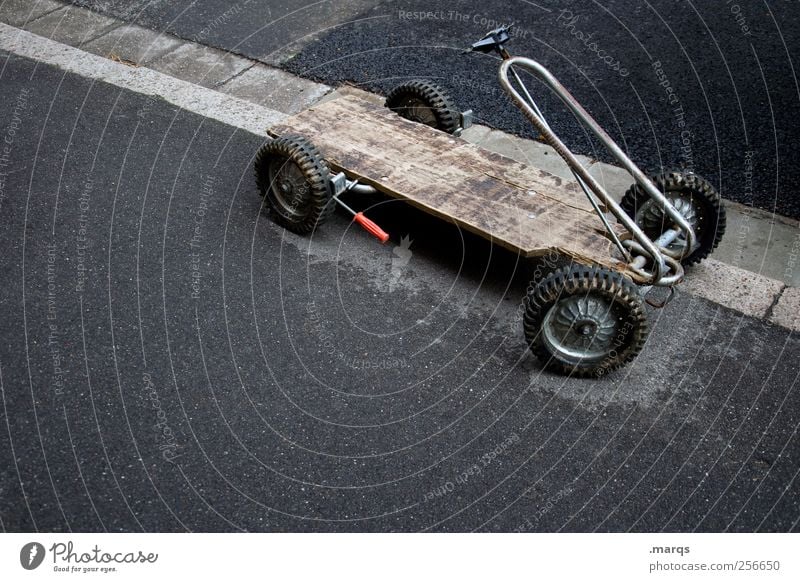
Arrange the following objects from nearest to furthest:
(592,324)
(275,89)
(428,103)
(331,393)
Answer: (592,324)
(331,393)
(428,103)
(275,89)

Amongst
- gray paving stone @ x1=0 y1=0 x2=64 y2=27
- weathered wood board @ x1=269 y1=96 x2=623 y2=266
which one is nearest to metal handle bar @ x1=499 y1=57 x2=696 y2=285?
weathered wood board @ x1=269 y1=96 x2=623 y2=266

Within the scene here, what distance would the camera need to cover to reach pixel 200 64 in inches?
273

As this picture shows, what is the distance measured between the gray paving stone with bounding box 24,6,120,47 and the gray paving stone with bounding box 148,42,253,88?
2.73 ft

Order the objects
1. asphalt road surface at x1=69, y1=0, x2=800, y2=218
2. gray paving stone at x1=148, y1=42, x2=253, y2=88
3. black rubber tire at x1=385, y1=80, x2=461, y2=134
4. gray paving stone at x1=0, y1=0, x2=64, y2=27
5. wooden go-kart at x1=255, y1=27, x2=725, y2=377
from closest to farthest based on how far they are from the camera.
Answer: wooden go-kart at x1=255, y1=27, x2=725, y2=377
black rubber tire at x1=385, y1=80, x2=461, y2=134
asphalt road surface at x1=69, y1=0, x2=800, y2=218
gray paving stone at x1=148, y1=42, x2=253, y2=88
gray paving stone at x1=0, y1=0, x2=64, y2=27

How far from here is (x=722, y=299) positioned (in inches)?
182

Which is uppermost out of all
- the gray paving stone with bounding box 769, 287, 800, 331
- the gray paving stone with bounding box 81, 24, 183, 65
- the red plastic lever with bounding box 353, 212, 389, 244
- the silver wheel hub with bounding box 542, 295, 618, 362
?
the gray paving stone with bounding box 81, 24, 183, 65

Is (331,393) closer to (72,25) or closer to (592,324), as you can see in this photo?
(592,324)

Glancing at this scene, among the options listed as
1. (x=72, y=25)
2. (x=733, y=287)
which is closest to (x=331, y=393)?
(x=733, y=287)

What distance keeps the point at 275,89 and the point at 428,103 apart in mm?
1691

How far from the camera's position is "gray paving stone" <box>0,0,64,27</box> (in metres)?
7.60

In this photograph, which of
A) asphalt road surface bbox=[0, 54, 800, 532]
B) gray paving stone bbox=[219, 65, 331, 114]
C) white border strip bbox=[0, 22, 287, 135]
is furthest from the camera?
gray paving stone bbox=[219, 65, 331, 114]

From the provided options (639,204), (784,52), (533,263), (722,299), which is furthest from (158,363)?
(784,52)

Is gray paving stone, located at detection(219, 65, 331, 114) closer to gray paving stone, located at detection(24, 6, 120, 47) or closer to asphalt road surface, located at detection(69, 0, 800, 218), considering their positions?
asphalt road surface, located at detection(69, 0, 800, 218)

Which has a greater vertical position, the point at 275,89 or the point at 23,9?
the point at 23,9
